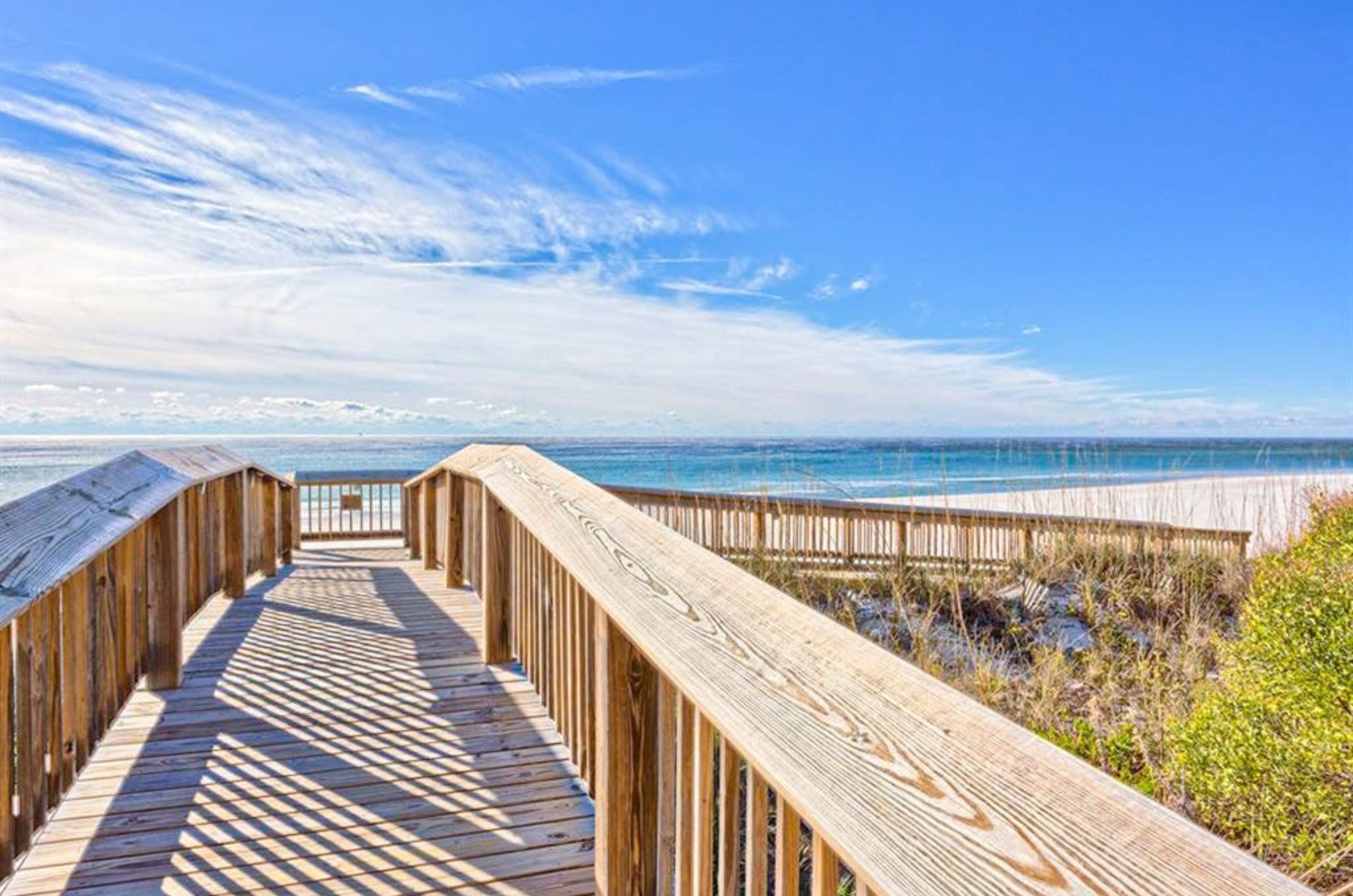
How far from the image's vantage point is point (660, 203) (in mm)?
17750

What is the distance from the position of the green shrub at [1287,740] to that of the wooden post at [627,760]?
168cm

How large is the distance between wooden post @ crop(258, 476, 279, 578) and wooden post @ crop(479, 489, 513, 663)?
3583 millimetres

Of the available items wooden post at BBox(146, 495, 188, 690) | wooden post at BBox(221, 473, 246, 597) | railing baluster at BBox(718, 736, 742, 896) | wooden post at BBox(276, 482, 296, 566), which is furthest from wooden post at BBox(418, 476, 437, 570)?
railing baluster at BBox(718, 736, 742, 896)

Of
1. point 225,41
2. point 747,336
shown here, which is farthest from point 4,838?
point 747,336

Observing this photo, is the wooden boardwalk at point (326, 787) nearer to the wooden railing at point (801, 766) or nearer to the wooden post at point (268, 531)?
the wooden railing at point (801, 766)

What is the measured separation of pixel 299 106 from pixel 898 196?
13.4m

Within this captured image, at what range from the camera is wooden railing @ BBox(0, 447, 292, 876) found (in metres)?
1.69

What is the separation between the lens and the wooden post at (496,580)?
10.9 feet

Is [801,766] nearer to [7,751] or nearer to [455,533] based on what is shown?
[7,751]

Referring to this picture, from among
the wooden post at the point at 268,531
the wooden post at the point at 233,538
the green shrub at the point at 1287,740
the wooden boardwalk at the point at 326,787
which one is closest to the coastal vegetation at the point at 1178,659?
A: the green shrub at the point at 1287,740

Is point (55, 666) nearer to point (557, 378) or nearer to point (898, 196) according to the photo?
point (898, 196)

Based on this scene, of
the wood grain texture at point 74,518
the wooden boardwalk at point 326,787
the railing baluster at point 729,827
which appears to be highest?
the wood grain texture at point 74,518

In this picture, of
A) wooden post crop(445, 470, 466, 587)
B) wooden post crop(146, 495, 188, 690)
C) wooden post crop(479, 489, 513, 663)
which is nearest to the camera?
wooden post crop(146, 495, 188, 690)

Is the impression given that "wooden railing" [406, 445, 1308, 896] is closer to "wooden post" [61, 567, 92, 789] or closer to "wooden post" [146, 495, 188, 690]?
"wooden post" [61, 567, 92, 789]
